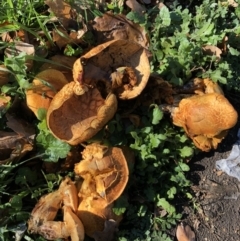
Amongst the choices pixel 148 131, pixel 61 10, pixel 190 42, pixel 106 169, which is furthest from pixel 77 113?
pixel 190 42

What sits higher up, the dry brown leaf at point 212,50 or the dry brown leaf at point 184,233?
the dry brown leaf at point 212,50

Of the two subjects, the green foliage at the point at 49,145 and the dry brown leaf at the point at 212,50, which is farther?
the dry brown leaf at the point at 212,50

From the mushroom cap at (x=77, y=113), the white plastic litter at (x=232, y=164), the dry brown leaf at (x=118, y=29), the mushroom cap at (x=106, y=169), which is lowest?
the white plastic litter at (x=232, y=164)

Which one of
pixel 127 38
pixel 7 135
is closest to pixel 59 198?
pixel 7 135

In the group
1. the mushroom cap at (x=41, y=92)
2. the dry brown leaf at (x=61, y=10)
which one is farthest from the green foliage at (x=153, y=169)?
the dry brown leaf at (x=61, y=10)

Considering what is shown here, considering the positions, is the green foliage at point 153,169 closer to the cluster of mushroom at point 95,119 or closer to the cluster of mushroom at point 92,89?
the cluster of mushroom at point 95,119

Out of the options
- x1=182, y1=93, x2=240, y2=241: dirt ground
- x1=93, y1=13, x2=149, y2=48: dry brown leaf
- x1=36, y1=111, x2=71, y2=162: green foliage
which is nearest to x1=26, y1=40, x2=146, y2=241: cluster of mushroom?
x1=36, y1=111, x2=71, y2=162: green foliage

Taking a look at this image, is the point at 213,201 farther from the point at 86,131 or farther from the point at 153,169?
the point at 86,131

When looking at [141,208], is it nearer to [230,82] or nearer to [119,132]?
[119,132]
